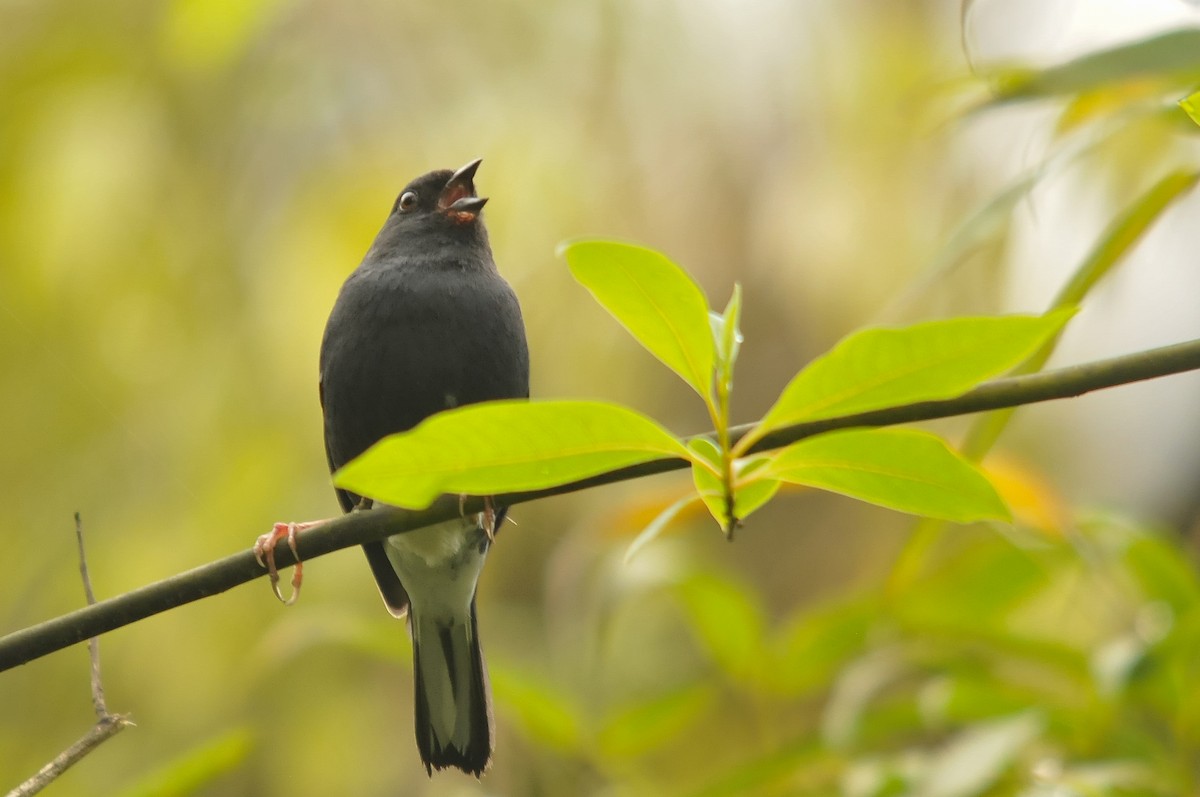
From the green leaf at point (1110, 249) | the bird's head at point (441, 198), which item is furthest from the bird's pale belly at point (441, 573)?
the green leaf at point (1110, 249)

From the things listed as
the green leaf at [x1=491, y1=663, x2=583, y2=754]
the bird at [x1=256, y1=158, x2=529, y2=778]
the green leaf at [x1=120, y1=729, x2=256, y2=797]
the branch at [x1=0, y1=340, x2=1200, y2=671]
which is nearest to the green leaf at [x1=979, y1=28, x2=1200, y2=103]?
the branch at [x1=0, y1=340, x2=1200, y2=671]

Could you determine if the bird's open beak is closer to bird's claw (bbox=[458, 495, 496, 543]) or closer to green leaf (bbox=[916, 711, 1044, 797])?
bird's claw (bbox=[458, 495, 496, 543])

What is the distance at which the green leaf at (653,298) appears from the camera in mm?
1244

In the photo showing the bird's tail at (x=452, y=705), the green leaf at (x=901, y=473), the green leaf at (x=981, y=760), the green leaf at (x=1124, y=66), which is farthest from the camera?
the bird's tail at (x=452, y=705)

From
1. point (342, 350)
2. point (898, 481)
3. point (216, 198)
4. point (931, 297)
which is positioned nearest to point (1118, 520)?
point (898, 481)

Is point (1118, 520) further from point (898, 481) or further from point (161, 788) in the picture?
point (161, 788)

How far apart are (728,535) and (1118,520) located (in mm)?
1556

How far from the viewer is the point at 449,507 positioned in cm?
152

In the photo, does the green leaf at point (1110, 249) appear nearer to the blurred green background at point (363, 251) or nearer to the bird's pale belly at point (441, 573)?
the bird's pale belly at point (441, 573)

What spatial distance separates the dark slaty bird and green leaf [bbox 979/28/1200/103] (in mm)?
1365

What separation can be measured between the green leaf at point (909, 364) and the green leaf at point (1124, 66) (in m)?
0.90

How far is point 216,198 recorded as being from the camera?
5867 mm

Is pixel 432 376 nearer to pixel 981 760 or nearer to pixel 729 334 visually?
pixel 981 760

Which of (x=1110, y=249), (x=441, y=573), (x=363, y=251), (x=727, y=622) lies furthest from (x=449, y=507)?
(x=363, y=251)
